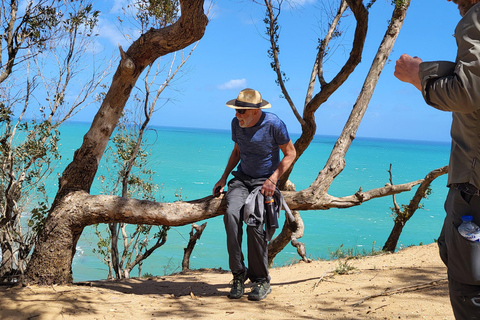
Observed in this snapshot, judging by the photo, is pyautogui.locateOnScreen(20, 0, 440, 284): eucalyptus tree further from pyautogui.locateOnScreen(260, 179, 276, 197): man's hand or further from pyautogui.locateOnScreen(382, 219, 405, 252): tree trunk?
pyautogui.locateOnScreen(382, 219, 405, 252): tree trunk

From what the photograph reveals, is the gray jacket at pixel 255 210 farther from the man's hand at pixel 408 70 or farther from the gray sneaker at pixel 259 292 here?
the man's hand at pixel 408 70

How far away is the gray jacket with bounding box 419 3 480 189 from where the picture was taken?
6.09ft

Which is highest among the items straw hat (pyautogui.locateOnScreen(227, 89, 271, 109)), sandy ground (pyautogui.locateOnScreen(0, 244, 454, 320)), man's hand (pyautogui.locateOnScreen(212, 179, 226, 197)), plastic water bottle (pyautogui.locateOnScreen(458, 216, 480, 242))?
straw hat (pyautogui.locateOnScreen(227, 89, 271, 109))

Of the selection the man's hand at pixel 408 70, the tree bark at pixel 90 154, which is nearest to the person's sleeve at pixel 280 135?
the tree bark at pixel 90 154

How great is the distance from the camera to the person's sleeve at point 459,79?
1.85 metres

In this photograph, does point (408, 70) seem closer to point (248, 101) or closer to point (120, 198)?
point (248, 101)

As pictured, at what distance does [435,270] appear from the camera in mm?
4906

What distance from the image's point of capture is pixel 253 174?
4.65m

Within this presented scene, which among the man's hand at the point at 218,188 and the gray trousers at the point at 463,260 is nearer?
the gray trousers at the point at 463,260

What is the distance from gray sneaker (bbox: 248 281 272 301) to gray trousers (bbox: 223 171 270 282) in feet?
0.19

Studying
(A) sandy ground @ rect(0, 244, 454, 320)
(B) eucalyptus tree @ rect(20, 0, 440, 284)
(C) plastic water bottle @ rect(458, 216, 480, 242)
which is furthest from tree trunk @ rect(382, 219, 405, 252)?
(C) plastic water bottle @ rect(458, 216, 480, 242)

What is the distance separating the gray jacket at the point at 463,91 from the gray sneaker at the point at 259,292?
2.67m

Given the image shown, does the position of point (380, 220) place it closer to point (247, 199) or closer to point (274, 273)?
point (274, 273)

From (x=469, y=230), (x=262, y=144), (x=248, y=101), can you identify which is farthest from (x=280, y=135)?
(x=469, y=230)
